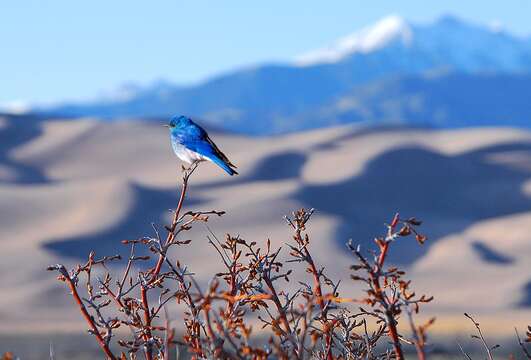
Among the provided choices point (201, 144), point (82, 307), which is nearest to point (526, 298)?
point (201, 144)

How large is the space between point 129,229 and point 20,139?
46607 mm

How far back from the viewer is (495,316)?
4240 inches

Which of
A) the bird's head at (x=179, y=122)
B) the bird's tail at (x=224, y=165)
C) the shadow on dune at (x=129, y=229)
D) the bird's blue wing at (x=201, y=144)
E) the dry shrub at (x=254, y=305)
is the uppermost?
the shadow on dune at (x=129, y=229)

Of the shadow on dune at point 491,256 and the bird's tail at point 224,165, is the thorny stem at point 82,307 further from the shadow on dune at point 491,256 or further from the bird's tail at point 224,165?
the shadow on dune at point 491,256

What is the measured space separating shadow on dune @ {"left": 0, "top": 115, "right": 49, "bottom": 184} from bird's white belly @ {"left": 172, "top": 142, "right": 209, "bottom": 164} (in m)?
150

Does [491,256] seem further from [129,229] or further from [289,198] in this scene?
[129,229]

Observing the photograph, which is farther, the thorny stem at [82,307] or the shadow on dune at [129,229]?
the shadow on dune at [129,229]

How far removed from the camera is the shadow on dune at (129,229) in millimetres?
125500

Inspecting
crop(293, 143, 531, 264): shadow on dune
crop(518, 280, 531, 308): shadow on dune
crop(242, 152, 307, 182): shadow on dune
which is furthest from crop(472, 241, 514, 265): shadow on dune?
crop(242, 152, 307, 182): shadow on dune

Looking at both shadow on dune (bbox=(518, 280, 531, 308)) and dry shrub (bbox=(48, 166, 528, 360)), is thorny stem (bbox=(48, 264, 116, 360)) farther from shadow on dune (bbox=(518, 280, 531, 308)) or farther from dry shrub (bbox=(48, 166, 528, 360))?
shadow on dune (bbox=(518, 280, 531, 308))

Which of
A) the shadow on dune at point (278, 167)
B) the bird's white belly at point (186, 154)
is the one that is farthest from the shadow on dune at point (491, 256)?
the bird's white belly at point (186, 154)

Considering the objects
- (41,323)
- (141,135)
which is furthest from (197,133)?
(141,135)

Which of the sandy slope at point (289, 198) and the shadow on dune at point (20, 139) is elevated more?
the shadow on dune at point (20, 139)

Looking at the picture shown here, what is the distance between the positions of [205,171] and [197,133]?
488 feet
